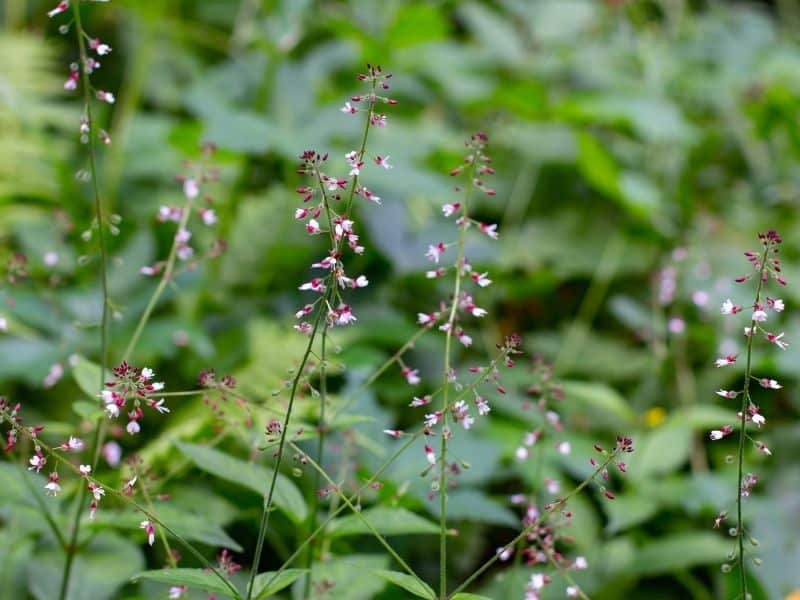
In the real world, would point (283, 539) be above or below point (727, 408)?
above

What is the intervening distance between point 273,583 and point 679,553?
49.9 inches

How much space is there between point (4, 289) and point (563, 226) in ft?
7.40

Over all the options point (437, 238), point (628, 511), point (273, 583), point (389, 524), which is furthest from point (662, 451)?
point (273, 583)

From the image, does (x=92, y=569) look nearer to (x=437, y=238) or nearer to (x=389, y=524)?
(x=389, y=524)

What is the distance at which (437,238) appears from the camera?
2.95m

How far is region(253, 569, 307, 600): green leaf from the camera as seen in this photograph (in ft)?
3.94

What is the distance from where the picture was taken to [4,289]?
68.8 inches

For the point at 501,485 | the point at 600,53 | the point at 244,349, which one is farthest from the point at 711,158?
the point at 244,349

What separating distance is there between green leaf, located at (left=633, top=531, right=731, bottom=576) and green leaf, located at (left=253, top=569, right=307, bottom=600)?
3.81ft

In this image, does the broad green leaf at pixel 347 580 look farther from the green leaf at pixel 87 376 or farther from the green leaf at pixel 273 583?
the green leaf at pixel 87 376

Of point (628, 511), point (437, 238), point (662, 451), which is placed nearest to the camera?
point (628, 511)

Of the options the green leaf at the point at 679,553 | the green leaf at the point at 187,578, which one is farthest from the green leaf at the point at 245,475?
the green leaf at the point at 679,553

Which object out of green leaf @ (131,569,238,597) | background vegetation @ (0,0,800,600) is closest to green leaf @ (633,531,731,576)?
background vegetation @ (0,0,800,600)

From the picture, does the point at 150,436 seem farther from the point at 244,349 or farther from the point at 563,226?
the point at 563,226
